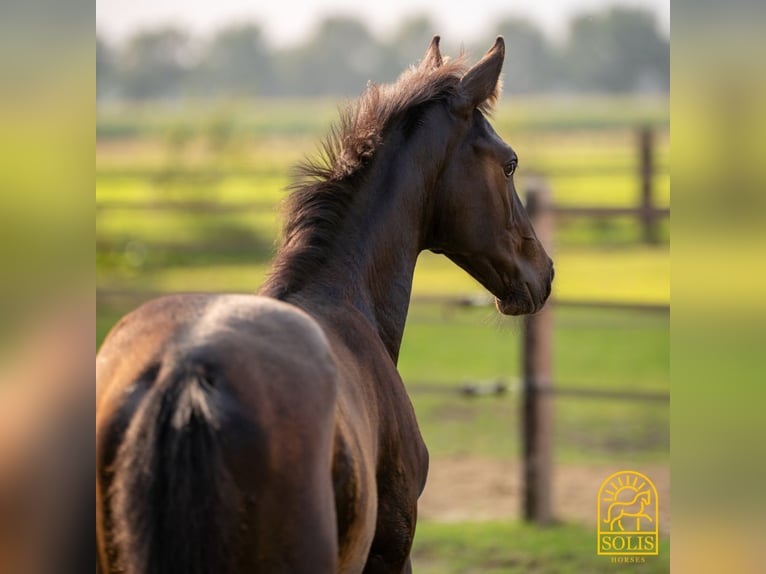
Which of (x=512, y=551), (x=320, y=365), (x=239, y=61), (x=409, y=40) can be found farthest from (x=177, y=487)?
(x=409, y=40)

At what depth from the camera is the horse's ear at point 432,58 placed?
3.28 meters

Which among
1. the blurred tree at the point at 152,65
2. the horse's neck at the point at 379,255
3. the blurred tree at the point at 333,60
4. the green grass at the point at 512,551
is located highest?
the blurred tree at the point at 333,60

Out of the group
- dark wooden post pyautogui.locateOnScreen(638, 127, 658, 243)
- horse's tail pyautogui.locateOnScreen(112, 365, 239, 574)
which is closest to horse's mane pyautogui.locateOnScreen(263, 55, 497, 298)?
horse's tail pyautogui.locateOnScreen(112, 365, 239, 574)

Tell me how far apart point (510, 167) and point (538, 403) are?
12.1ft

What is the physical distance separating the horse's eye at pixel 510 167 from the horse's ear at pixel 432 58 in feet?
1.33

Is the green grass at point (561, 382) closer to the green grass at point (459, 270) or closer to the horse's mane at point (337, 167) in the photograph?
the green grass at point (459, 270)

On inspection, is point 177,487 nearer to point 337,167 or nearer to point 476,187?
point 337,167

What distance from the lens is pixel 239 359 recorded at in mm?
1881

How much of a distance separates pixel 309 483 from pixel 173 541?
28 cm

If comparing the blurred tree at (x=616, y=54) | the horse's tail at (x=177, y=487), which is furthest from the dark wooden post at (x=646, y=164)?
the blurred tree at (x=616, y=54)

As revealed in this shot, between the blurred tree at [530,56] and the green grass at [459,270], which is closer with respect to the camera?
the green grass at [459,270]

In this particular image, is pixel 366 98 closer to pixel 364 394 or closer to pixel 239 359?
pixel 364 394

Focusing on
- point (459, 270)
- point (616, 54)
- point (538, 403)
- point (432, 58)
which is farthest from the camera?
point (616, 54)

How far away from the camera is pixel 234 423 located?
1.83 meters
